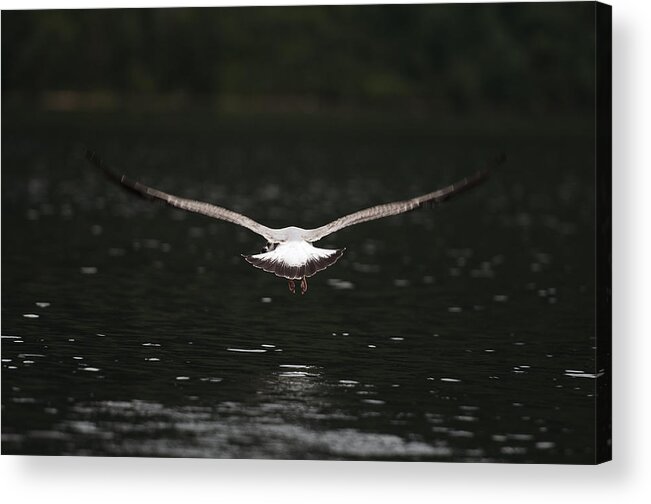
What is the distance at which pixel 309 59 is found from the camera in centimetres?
2544

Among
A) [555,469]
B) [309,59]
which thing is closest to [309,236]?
[555,469]

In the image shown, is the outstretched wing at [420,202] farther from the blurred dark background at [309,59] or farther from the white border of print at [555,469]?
the blurred dark background at [309,59]

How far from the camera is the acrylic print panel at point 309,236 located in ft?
47.7

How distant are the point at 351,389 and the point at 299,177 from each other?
1645 centimetres

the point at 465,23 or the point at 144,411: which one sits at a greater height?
the point at 465,23

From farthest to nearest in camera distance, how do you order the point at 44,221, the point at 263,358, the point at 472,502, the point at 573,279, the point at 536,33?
the point at 44,221, the point at 573,279, the point at 536,33, the point at 263,358, the point at 472,502

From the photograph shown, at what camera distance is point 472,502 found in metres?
13.7

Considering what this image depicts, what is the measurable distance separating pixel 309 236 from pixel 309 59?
10.8m

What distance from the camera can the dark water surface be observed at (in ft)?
47.9

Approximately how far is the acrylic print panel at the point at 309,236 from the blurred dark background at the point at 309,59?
0.07 m

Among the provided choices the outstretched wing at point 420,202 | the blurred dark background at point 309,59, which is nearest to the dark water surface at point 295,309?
the blurred dark background at point 309,59

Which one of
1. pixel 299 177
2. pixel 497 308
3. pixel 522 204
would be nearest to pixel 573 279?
pixel 497 308

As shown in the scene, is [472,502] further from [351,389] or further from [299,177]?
[299,177]

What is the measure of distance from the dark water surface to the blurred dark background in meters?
0.64
